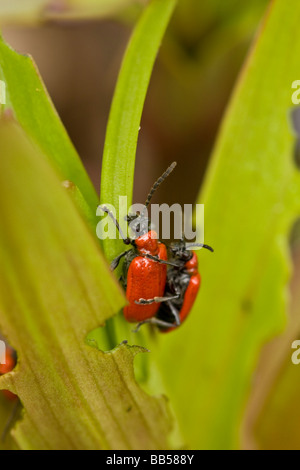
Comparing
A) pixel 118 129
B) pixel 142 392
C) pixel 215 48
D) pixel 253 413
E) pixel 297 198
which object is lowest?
pixel 253 413

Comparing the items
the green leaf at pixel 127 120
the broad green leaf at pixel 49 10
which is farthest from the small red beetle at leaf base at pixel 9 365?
the broad green leaf at pixel 49 10

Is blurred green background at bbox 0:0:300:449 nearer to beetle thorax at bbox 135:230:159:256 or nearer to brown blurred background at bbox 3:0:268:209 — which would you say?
brown blurred background at bbox 3:0:268:209

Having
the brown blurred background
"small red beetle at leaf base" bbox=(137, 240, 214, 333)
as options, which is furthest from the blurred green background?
"small red beetle at leaf base" bbox=(137, 240, 214, 333)

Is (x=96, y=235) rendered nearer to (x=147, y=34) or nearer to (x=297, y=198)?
(x=147, y=34)

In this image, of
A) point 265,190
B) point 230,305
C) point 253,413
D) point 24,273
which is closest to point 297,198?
point 265,190

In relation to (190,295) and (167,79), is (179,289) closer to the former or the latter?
(190,295)

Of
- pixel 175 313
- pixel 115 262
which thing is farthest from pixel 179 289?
pixel 115 262
